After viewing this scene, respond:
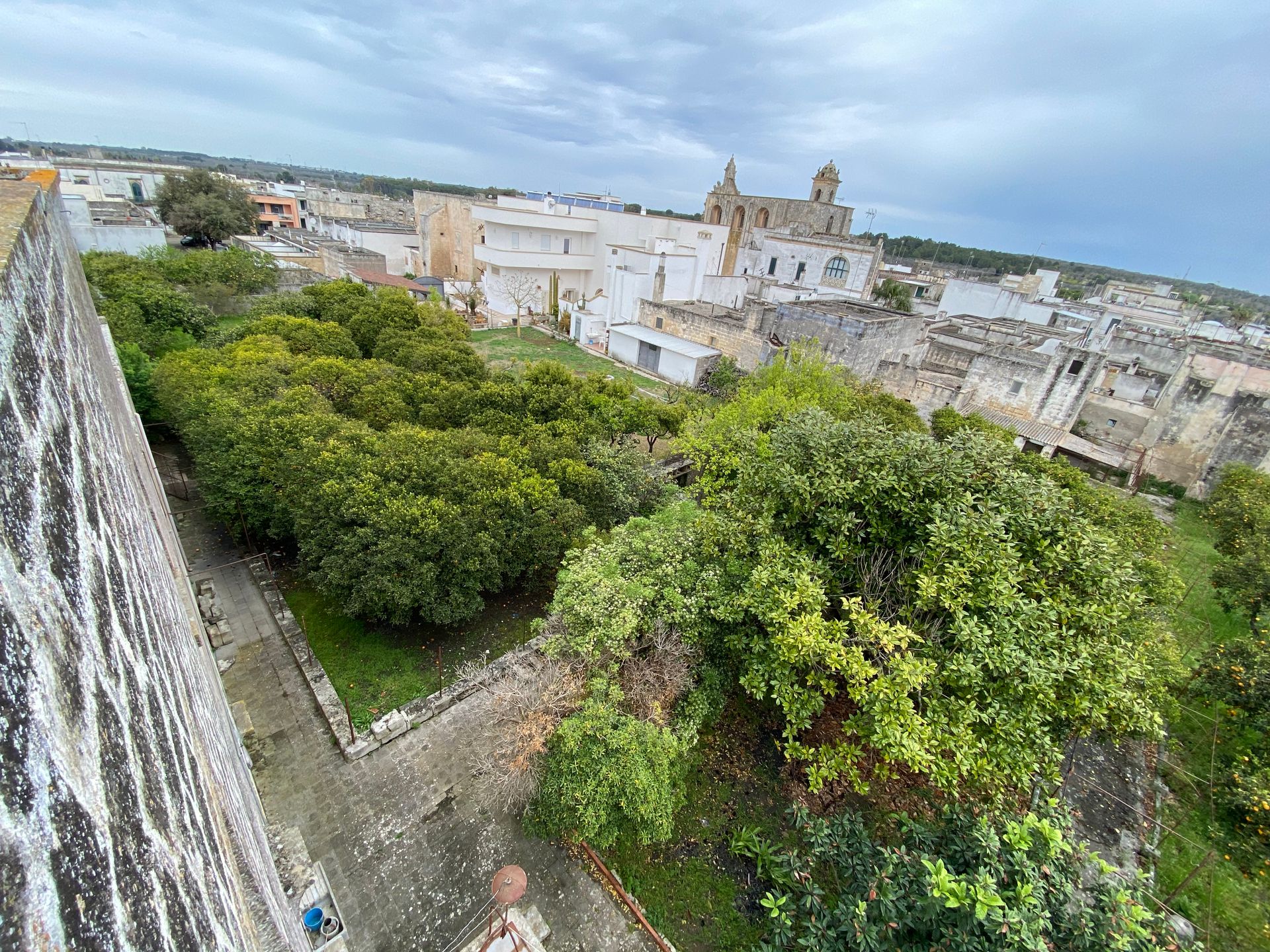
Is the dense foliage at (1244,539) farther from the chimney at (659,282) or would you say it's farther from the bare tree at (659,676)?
the chimney at (659,282)

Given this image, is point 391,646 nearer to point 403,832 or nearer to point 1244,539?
point 403,832

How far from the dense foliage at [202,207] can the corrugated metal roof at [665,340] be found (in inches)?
1021

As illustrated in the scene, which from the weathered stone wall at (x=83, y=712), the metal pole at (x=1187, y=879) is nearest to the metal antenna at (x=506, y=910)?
the weathered stone wall at (x=83, y=712)

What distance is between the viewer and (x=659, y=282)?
2964 cm

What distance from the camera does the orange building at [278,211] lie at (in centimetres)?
5328

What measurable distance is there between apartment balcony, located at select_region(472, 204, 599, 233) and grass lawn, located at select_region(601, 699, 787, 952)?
105ft

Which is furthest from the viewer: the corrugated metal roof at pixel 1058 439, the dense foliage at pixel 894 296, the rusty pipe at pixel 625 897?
the dense foliage at pixel 894 296

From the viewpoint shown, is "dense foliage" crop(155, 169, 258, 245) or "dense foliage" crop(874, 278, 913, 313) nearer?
"dense foliage" crop(155, 169, 258, 245)

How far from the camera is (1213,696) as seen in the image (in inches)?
351

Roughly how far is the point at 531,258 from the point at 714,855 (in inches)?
1314

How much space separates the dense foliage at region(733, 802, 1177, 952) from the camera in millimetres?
4887

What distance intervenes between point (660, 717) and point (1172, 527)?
21.4 m

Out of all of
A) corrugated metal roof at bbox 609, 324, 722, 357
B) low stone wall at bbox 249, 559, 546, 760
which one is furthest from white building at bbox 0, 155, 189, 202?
low stone wall at bbox 249, 559, 546, 760

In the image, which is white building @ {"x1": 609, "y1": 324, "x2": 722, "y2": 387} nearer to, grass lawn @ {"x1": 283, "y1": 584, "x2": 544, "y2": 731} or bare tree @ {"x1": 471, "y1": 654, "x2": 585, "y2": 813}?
grass lawn @ {"x1": 283, "y1": 584, "x2": 544, "y2": 731}
